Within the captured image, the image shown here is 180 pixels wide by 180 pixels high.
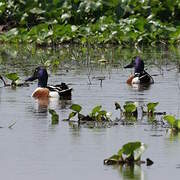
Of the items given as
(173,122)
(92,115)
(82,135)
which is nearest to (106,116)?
(92,115)

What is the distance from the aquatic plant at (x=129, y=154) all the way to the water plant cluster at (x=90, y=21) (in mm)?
17547

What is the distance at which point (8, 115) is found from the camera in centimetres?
1433

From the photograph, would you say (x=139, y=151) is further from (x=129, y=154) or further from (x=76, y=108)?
(x=76, y=108)

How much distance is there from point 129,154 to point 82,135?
6.72ft

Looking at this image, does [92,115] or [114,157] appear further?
[92,115]

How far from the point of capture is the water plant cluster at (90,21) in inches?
1118

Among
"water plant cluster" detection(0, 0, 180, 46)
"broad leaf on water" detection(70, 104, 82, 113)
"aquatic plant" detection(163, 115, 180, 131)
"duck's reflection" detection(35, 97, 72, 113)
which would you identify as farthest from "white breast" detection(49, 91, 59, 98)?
"water plant cluster" detection(0, 0, 180, 46)

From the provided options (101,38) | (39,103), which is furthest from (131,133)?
(101,38)

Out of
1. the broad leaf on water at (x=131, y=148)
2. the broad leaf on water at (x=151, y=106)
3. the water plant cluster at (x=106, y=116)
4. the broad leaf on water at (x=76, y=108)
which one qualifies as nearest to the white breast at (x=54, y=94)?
the water plant cluster at (x=106, y=116)

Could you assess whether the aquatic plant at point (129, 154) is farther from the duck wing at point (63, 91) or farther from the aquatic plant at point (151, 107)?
the duck wing at point (63, 91)

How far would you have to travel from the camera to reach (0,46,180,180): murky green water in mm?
10359

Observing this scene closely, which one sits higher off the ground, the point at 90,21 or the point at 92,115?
the point at 90,21

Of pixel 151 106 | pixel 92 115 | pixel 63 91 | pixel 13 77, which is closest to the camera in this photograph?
pixel 92 115

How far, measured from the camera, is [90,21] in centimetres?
2988
